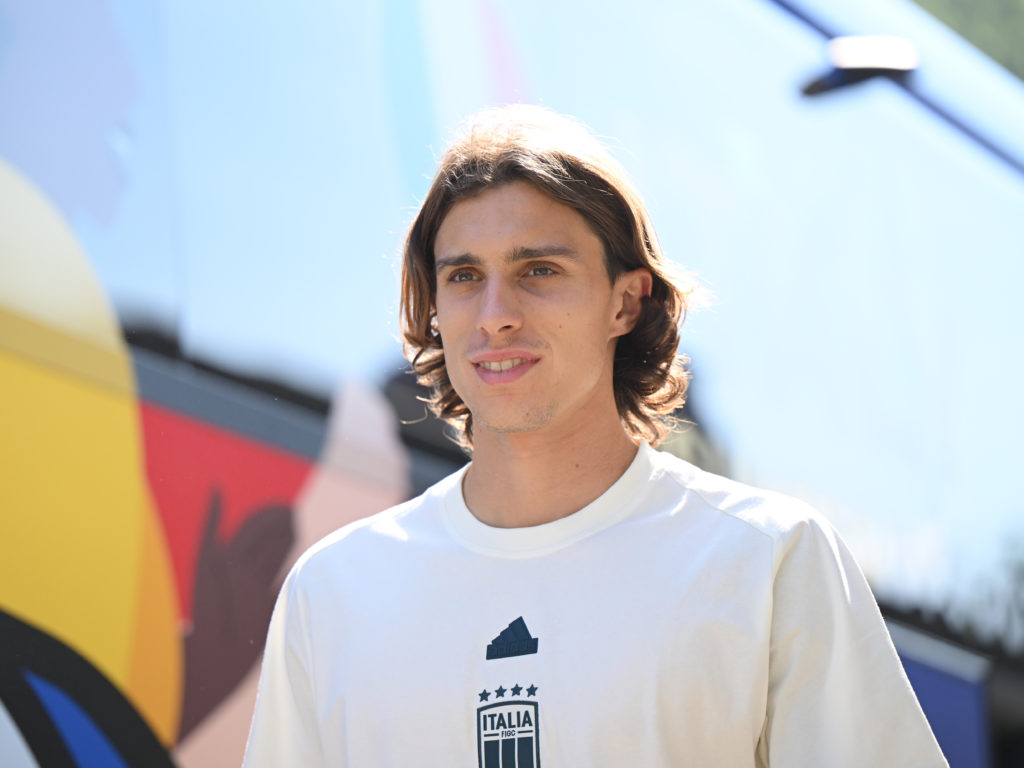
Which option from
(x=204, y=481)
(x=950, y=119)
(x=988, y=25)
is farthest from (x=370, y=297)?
(x=988, y=25)

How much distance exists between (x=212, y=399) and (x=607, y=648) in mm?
1120

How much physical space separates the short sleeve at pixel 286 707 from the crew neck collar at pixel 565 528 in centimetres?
32

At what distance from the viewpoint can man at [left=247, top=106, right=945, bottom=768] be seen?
4.65ft

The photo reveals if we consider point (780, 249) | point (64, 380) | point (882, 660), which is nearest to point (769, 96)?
point (780, 249)

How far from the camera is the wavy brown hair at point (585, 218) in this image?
171 cm

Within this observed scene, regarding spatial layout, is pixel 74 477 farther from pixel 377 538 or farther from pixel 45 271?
pixel 377 538

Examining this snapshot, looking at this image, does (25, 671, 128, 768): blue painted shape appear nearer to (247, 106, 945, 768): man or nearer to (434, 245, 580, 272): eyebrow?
(247, 106, 945, 768): man

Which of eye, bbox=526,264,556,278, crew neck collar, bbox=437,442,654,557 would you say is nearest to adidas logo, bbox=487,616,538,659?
crew neck collar, bbox=437,442,654,557

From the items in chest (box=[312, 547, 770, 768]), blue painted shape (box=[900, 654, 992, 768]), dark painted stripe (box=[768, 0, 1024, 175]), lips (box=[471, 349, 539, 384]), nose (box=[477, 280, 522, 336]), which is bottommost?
blue painted shape (box=[900, 654, 992, 768])

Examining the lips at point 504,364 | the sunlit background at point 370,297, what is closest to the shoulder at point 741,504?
A: the lips at point 504,364

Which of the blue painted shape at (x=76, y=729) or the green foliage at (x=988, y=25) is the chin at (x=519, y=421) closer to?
the blue painted shape at (x=76, y=729)

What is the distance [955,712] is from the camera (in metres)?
2.00

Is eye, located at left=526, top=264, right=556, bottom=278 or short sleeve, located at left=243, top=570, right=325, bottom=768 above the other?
eye, located at left=526, top=264, right=556, bottom=278

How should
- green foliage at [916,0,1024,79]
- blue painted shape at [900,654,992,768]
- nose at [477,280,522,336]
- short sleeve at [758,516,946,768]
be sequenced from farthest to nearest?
1. green foliage at [916,0,1024,79]
2. blue painted shape at [900,654,992,768]
3. nose at [477,280,522,336]
4. short sleeve at [758,516,946,768]
